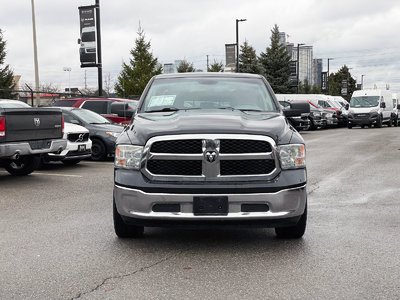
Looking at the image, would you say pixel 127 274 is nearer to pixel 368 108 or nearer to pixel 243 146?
pixel 243 146

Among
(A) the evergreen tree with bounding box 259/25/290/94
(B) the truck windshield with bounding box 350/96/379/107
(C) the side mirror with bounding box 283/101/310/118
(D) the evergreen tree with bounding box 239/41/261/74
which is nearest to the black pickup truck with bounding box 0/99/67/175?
(C) the side mirror with bounding box 283/101/310/118

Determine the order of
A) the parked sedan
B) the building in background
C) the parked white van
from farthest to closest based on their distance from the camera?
the building in background < the parked white van < the parked sedan

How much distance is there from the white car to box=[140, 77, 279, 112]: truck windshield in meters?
6.14

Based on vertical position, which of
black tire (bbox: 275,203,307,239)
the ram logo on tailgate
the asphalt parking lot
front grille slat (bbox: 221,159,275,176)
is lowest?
the asphalt parking lot

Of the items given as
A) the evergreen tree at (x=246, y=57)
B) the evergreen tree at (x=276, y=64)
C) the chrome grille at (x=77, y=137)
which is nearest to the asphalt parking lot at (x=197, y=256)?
the chrome grille at (x=77, y=137)

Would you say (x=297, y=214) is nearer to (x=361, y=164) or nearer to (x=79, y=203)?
(x=79, y=203)

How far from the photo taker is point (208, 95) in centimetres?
671

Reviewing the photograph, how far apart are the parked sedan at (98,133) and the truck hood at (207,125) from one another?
8484 millimetres

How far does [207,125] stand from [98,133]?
9.46 meters

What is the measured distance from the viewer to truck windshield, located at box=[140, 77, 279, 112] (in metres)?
6.56

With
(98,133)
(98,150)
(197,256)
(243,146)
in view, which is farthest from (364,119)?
(197,256)

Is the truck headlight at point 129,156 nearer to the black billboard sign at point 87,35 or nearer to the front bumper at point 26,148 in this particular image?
the front bumper at point 26,148

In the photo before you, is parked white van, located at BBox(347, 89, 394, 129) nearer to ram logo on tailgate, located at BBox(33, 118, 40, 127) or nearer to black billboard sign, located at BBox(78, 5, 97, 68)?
black billboard sign, located at BBox(78, 5, 97, 68)

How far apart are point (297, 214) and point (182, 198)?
1.13 metres
